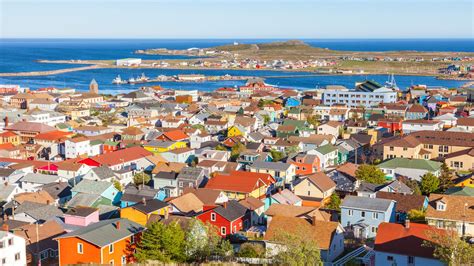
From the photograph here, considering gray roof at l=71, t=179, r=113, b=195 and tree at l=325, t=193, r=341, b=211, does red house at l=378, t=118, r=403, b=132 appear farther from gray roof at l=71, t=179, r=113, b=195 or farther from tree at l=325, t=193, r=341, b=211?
gray roof at l=71, t=179, r=113, b=195

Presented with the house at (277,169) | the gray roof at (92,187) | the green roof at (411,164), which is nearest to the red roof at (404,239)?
the house at (277,169)

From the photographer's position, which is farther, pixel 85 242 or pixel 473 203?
pixel 473 203

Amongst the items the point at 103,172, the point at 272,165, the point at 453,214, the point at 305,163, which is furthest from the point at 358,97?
the point at 453,214

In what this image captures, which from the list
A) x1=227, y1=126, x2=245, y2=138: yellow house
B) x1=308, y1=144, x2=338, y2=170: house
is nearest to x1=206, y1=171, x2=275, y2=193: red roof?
x1=308, y1=144, x2=338, y2=170: house

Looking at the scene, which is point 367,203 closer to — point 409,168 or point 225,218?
point 225,218

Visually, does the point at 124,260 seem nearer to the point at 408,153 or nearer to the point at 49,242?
the point at 49,242

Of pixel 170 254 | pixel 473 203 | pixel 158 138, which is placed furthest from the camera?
pixel 158 138

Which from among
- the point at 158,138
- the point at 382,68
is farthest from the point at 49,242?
the point at 382,68
